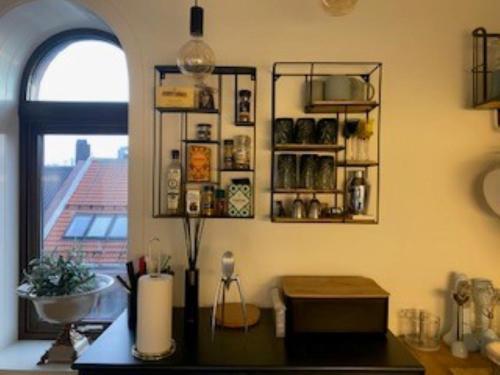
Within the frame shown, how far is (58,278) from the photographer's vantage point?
1.60 m

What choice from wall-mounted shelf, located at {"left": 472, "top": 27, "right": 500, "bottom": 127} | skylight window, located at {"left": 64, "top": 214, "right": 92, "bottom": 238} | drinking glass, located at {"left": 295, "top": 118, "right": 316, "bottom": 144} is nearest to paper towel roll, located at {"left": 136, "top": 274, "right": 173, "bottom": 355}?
drinking glass, located at {"left": 295, "top": 118, "right": 316, "bottom": 144}

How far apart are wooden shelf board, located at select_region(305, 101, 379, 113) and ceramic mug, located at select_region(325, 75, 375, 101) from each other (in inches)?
Result: 1.2

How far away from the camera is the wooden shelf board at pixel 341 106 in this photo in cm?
138

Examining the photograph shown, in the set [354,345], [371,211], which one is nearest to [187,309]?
[354,345]

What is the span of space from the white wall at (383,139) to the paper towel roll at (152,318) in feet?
1.38

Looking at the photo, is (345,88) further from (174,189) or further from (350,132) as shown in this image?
(174,189)

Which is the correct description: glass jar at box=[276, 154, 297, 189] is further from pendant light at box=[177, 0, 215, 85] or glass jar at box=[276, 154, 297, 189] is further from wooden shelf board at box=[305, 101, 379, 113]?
pendant light at box=[177, 0, 215, 85]

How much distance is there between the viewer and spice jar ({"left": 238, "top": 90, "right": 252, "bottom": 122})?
1.49 meters

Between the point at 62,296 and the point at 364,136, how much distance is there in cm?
140

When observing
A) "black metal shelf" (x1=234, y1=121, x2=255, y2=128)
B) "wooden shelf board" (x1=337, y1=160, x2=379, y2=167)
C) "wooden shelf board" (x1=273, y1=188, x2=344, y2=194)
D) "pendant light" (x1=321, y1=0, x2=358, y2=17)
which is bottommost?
"wooden shelf board" (x1=273, y1=188, x2=344, y2=194)

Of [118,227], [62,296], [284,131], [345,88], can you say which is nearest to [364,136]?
[345,88]

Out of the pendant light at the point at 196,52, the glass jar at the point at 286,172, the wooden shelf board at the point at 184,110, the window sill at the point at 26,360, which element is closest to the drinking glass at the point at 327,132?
the glass jar at the point at 286,172

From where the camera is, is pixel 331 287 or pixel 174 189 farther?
pixel 174 189

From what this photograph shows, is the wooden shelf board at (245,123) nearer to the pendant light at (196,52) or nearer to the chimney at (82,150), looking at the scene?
the pendant light at (196,52)
